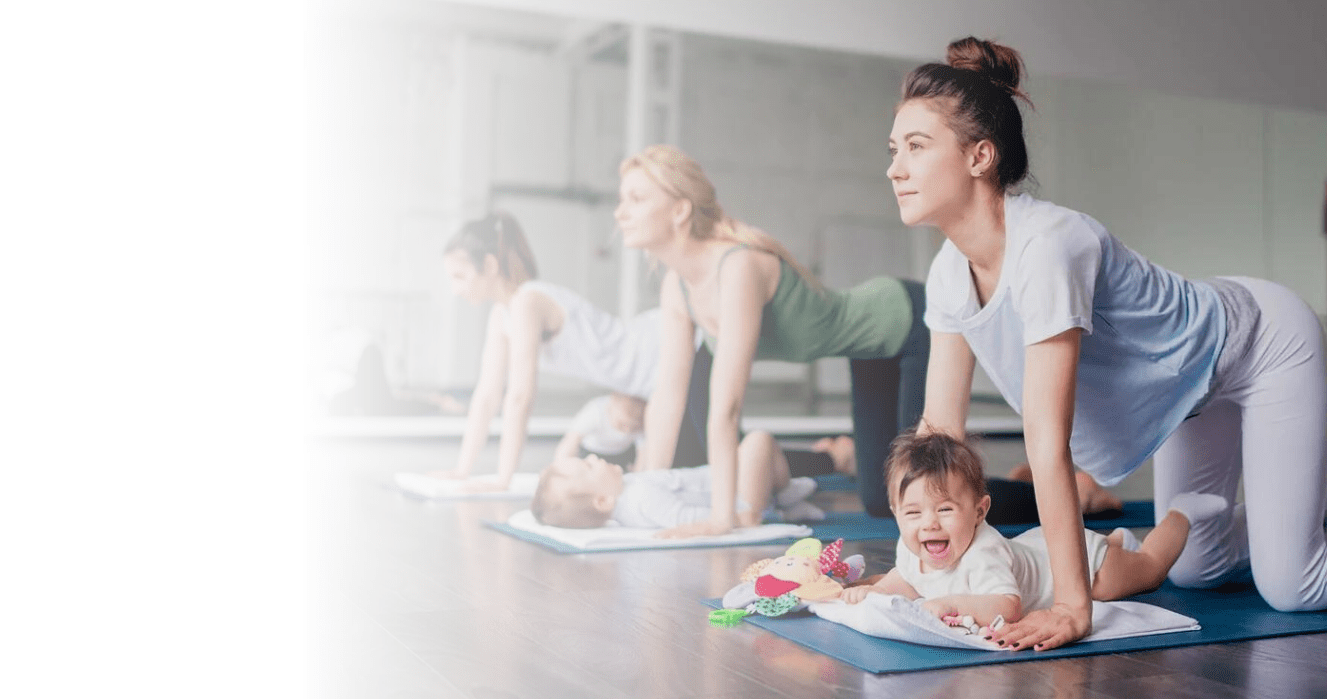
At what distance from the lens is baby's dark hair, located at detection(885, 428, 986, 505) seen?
1953mm

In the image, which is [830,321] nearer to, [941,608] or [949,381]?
[949,381]

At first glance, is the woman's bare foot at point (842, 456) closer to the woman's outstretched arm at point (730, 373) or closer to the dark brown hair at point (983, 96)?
the woman's outstretched arm at point (730, 373)

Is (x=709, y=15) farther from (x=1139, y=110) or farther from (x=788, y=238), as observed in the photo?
(x=1139, y=110)

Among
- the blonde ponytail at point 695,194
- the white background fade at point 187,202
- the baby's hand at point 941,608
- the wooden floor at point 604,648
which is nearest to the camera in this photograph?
the wooden floor at point 604,648

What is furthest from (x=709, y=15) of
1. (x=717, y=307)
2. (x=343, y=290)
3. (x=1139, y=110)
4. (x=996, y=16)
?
(x=1139, y=110)

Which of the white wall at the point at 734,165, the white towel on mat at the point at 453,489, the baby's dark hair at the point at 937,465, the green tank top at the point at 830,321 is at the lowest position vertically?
the white towel on mat at the point at 453,489

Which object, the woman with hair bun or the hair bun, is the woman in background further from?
the hair bun

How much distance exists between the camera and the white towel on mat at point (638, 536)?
9.73 ft

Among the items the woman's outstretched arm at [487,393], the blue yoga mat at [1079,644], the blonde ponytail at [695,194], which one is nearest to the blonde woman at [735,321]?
the blonde ponytail at [695,194]

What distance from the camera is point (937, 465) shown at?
196 cm

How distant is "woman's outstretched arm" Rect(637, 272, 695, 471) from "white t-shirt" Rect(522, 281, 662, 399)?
52 centimetres

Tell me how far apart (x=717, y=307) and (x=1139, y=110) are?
15.0ft

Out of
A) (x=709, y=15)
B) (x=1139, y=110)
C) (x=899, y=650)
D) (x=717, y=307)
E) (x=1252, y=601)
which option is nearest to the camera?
(x=899, y=650)

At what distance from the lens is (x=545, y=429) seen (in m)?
6.05
